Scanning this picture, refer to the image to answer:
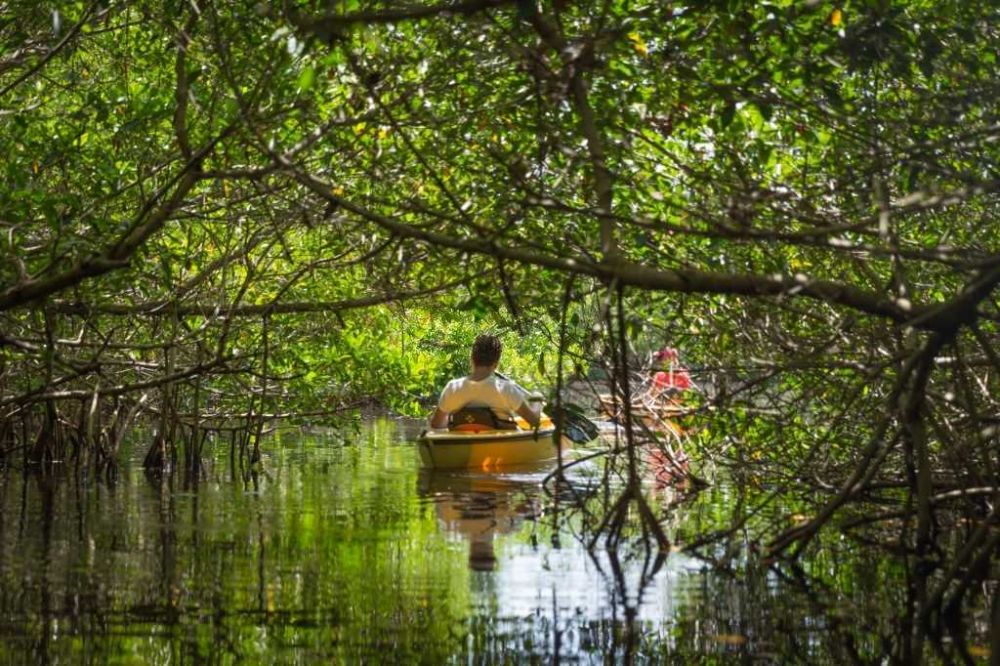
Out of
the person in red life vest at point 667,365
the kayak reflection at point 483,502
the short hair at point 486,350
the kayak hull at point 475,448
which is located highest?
the short hair at point 486,350

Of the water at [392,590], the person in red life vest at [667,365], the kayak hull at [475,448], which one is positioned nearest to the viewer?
the water at [392,590]

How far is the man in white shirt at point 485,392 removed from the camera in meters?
11.8

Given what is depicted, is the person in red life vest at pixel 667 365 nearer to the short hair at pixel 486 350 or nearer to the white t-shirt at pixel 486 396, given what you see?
the short hair at pixel 486 350

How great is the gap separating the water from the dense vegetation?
17.6 inches

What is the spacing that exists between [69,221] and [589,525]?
116 inches

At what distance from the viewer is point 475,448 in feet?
38.8

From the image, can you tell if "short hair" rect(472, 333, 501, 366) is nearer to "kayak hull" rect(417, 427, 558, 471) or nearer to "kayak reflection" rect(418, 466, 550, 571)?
"kayak hull" rect(417, 427, 558, 471)

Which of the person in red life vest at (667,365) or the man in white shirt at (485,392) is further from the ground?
the man in white shirt at (485,392)

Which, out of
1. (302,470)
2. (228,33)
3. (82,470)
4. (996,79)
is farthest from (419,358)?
(996,79)

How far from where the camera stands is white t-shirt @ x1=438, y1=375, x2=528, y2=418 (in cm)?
1204

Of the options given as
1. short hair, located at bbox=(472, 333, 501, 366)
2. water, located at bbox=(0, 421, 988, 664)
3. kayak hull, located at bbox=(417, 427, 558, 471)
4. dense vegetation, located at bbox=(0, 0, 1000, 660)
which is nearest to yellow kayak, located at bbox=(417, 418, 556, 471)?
kayak hull, located at bbox=(417, 427, 558, 471)

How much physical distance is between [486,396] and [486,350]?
0.56 metres

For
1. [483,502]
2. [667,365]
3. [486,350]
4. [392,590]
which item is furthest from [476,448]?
[392,590]

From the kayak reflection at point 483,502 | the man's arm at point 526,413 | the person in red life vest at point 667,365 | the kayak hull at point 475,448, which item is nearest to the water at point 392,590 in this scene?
the kayak reflection at point 483,502
